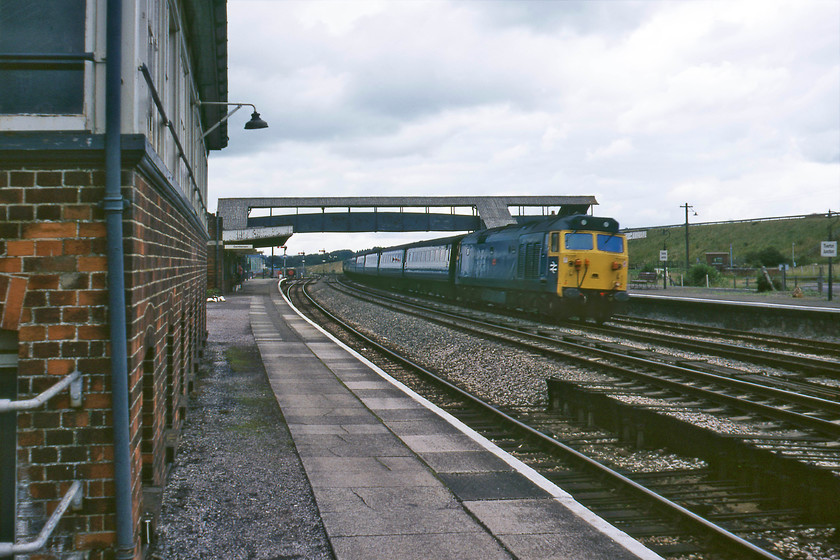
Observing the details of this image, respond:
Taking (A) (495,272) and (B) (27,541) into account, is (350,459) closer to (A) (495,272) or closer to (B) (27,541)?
(B) (27,541)

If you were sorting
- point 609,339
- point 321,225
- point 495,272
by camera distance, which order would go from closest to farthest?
point 609,339 < point 495,272 < point 321,225

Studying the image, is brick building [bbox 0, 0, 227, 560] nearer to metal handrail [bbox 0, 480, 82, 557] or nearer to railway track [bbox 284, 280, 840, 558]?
metal handrail [bbox 0, 480, 82, 557]

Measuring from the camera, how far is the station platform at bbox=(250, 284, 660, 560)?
4.20 meters

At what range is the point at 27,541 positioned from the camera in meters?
3.34

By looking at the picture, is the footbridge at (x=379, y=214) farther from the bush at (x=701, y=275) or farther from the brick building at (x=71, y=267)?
the brick building at (x=71, y=267)

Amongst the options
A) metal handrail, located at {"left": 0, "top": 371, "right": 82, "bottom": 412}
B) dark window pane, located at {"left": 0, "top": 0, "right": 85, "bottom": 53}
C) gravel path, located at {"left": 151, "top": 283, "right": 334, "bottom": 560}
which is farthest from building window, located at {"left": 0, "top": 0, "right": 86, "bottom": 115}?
gravel path, located at {"left": 151, "top": 283, "right": 334, "bottom": 560}

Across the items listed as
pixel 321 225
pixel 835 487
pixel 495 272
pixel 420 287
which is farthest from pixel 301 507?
pixel 321 225

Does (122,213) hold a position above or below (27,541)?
above

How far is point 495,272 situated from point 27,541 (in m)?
20.5

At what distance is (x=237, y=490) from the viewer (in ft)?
17.3

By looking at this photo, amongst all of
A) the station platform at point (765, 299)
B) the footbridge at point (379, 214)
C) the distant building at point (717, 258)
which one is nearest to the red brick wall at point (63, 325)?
the station platform at point (765, 299)

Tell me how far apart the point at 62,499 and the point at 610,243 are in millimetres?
17469

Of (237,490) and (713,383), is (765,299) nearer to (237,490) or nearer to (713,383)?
(713,383)

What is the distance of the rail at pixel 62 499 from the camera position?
299 centimetres
